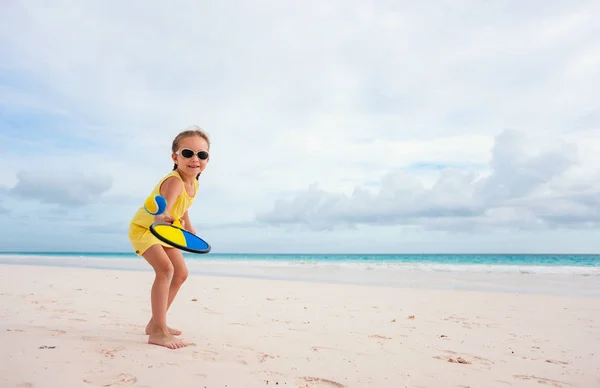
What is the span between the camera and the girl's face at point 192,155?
140 inches

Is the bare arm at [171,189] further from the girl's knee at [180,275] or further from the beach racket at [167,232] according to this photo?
the girl's knee at [180,275]

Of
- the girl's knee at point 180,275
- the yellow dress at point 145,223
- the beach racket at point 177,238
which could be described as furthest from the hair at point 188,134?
the girl's knee at point 180,275

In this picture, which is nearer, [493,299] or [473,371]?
[473,371]

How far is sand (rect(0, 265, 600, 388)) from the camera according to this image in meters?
2.68

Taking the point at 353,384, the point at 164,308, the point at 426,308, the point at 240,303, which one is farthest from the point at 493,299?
the point at 164,308

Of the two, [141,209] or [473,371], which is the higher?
[141,209]

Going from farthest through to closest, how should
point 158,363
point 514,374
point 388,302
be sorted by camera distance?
point 388,302
point 514,374
point 158,363

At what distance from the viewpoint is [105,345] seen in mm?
3271

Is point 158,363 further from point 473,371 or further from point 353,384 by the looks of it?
point 473,371

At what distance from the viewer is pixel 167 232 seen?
9.57ft

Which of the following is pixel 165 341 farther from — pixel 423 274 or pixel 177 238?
pixel 423 274

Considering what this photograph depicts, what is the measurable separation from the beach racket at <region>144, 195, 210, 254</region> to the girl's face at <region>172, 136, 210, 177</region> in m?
0.69

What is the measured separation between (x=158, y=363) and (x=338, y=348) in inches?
61.8

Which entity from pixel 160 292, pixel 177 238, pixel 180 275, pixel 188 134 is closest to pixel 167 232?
pixel 177 238
